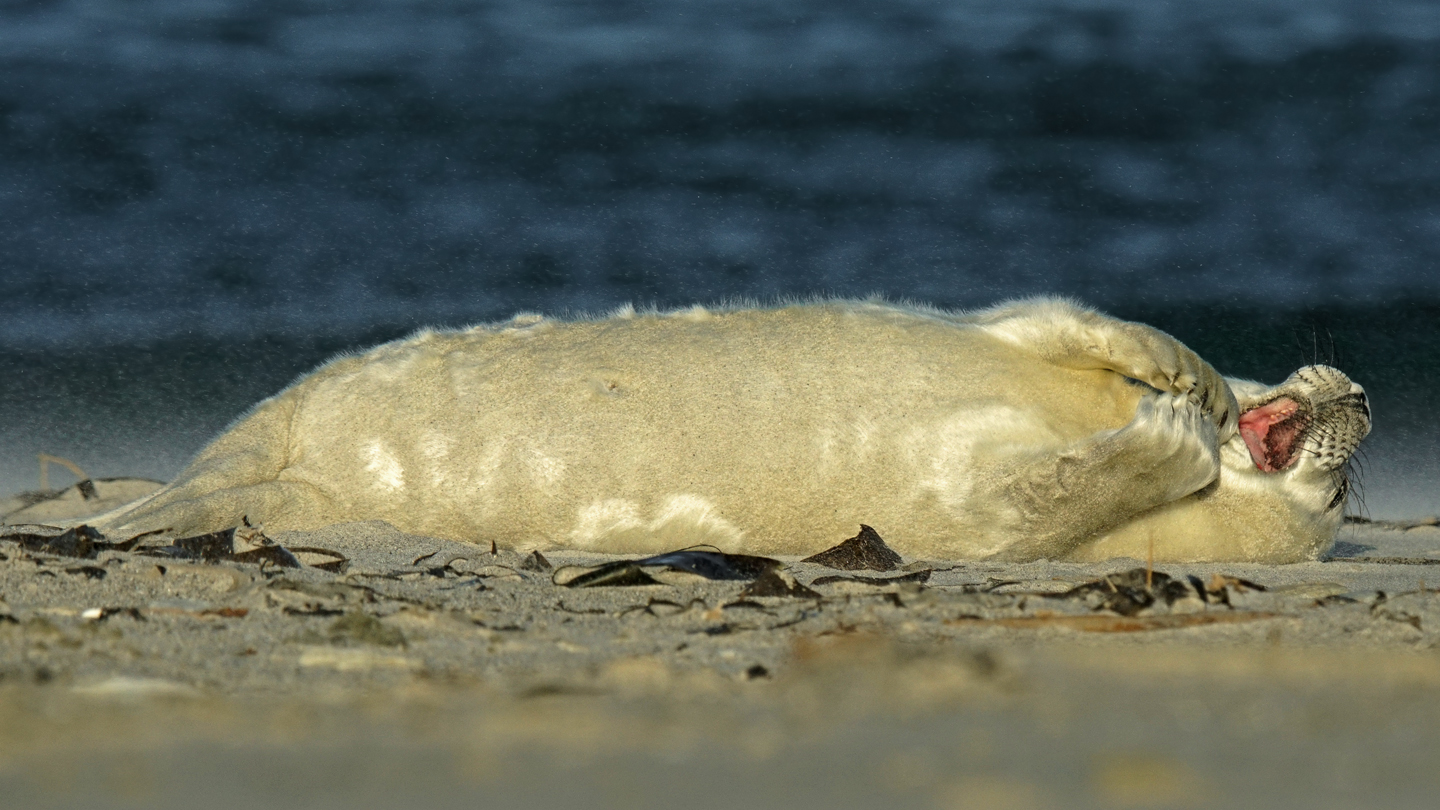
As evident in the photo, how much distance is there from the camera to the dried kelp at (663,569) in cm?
359

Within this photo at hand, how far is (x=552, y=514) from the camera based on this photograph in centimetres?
457

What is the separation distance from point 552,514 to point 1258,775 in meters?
3.11

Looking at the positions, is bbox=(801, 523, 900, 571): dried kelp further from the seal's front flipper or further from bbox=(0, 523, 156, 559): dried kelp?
bbox=(0, 523, 156, 559): dried kelp

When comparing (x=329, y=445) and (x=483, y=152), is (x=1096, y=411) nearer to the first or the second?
(x=329, y=445)

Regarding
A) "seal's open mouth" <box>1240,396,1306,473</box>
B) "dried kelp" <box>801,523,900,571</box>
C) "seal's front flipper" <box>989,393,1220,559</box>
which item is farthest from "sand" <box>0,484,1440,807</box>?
"seal's open mouth" <box>1240,396,1306,473</box>

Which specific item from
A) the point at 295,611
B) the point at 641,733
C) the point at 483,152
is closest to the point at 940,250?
the point at 483,152

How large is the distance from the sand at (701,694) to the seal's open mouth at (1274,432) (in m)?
1.41

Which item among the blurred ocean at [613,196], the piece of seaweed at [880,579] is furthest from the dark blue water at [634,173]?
the piece of seaweed at [880,579]

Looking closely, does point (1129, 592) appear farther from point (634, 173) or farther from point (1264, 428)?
point (634, 173)

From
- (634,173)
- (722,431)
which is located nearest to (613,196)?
(634,173)

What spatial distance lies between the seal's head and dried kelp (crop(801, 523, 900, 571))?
1.25 metres

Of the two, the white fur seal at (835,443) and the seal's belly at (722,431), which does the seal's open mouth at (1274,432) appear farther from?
the seal's belly at (722,431)

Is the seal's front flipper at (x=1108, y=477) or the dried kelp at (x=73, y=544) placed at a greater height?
the seal's front flipper at (x=1108, y=477)

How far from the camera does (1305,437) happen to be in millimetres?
4742
